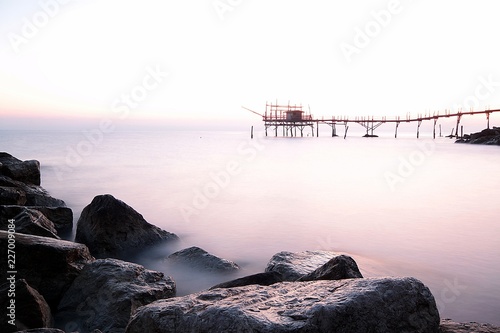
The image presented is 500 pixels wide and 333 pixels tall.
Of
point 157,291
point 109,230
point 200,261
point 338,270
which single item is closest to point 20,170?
point 109,230

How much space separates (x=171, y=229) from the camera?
9.27 m

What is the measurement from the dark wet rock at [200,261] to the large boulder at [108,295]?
1389 millimetres

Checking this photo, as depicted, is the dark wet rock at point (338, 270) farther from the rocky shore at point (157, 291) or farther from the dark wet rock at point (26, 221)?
the dark wet rock at point (26, 221)

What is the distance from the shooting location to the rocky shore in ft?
A: 7.91

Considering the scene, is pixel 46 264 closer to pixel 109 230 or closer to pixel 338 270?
pixel 109 230

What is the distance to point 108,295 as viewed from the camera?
397 cm

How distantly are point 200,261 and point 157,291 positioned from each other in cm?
185

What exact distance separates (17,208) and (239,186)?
10818mm

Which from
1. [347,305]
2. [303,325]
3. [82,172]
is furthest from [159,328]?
[82,172]

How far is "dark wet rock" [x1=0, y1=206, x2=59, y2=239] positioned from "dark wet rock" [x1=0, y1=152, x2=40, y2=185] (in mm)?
4365

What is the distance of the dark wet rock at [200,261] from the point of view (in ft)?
19.2

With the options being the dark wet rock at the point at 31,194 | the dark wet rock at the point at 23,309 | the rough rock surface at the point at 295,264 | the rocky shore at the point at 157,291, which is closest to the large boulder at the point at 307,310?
the rocky shore at the point at 157,291

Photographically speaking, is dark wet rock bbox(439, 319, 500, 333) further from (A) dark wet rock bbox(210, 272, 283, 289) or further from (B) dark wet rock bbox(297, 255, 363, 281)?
(A) dark wet rock bbox(210, 272, 283, 289)

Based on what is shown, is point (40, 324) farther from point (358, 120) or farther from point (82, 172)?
point (358, 120)
